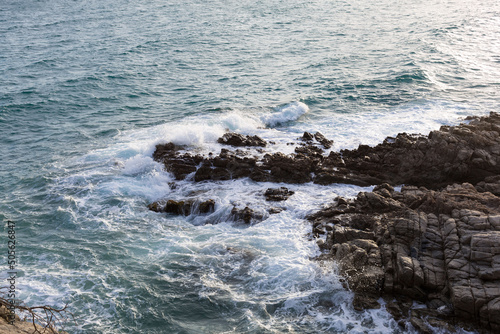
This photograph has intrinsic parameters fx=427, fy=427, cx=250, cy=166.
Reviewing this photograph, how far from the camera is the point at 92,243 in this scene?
48.5 ft

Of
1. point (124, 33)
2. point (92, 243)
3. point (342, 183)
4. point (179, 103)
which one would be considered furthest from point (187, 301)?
point (124, 33)

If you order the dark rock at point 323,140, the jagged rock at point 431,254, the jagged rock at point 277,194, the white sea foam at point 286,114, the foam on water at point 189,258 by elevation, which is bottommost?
the foam on water at point 189,258

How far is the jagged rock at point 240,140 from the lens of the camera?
21141mm

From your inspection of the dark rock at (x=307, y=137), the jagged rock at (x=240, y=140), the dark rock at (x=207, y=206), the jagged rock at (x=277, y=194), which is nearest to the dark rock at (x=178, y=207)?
the dark rock at (x=207, y=206)

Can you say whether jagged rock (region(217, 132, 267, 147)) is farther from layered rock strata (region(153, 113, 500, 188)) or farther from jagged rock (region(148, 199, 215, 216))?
jagged rock (region(148, 199, 215, 216))

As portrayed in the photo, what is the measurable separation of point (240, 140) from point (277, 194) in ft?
16.6

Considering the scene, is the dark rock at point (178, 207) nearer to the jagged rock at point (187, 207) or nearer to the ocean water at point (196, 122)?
the jagged rock at point (187, 207)

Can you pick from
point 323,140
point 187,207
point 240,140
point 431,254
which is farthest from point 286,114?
point 431,254

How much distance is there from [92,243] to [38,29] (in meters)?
36.3

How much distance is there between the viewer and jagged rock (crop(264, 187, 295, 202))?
1672 centimetres

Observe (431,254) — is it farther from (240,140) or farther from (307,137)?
(240,140)

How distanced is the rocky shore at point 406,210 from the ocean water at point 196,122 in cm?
63

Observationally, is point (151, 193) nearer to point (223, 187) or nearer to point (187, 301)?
point (223, 187)

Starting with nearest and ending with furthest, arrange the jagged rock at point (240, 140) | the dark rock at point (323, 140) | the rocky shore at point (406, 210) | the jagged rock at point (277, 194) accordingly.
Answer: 1. the rocky shore at point (406, 210)
2. the jagged rock at point (277, 194)
3. the dark rock at point (323, 140)
4. the jagged rock at point (240, 140)
